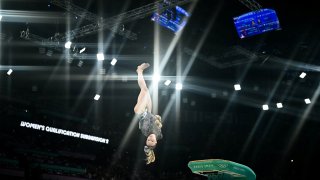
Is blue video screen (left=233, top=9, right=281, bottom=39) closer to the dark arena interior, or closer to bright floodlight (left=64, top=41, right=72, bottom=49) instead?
the dark arena interior

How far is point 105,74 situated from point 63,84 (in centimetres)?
299

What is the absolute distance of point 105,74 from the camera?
15.3 m

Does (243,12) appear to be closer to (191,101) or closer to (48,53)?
(48,53)

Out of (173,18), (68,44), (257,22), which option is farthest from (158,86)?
(257,22)

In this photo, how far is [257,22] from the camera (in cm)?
1052

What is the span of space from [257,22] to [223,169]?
19.6 feet

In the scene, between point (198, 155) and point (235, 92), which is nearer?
point (235, 92)

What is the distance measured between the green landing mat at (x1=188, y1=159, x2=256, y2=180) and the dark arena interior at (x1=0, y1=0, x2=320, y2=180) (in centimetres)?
21

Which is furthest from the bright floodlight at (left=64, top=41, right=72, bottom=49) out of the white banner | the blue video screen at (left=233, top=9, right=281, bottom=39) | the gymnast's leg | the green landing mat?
the green landing mat

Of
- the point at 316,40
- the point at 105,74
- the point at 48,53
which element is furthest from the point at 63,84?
the point at 316,40

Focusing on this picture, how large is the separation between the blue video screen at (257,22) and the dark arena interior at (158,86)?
0.07m

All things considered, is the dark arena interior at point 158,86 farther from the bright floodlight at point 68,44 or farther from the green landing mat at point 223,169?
the green landing mat at point 223,169

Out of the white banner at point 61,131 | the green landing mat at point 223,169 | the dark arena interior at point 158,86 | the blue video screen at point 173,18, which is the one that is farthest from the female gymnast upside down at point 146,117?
the white banner at point 61,131

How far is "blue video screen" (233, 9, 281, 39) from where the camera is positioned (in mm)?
10172
